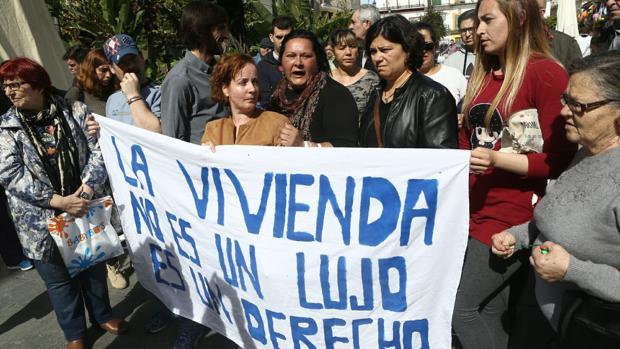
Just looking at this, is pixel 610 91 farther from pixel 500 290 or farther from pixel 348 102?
pixel 348 102

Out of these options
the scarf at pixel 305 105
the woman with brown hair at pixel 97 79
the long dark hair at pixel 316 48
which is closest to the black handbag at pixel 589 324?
the scarf at pixel 305 105

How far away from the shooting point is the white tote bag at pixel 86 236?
2686 mm

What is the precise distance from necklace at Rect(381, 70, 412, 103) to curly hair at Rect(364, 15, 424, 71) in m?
0.04

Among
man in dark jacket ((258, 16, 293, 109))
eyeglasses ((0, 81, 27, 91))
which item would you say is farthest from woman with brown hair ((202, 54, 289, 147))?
man in dark jacket ((258, 16, 293, 109))

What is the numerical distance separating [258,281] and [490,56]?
1.46 m

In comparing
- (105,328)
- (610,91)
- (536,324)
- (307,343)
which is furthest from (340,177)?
(105,328)

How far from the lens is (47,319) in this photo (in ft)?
11.2

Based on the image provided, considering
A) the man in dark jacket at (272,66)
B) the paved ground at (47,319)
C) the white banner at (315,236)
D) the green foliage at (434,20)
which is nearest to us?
the white banner at (315,236)

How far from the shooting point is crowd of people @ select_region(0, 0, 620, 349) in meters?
1.56

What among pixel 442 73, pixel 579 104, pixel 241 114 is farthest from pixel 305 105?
pixel 442 73

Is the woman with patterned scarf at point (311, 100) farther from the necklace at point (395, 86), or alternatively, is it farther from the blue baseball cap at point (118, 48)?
A: the blue baseball cap at point (118, 48)

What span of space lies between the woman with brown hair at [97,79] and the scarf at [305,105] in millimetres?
1563

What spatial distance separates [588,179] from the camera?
5.13 ft

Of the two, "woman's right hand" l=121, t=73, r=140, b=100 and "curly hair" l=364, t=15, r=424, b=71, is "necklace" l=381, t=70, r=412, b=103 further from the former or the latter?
"woman's right hand" l=121, t=73, r=140, b=100
